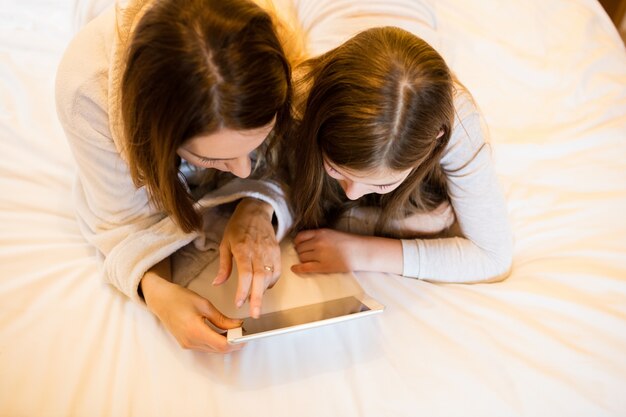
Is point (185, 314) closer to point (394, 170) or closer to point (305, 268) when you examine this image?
point (305, 268)

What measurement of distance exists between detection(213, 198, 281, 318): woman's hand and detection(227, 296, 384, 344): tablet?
0.02 m

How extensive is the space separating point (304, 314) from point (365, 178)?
21 centimetres

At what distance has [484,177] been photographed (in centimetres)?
68

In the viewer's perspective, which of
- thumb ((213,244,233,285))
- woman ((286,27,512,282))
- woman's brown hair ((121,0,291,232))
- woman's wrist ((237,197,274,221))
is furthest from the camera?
woman's wrist ((237,197,274,221))

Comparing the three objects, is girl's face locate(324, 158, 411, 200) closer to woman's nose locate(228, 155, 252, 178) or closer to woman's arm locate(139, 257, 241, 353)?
woman's nose locate(228, 155, 252, 178)

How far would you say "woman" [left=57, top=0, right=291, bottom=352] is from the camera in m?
0.42

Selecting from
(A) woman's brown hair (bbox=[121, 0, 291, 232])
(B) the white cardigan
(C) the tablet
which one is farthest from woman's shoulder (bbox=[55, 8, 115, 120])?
(C) the tablet

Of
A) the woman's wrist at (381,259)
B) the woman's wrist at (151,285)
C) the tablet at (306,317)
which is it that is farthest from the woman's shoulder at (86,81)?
the woman's wrist at (381,259)

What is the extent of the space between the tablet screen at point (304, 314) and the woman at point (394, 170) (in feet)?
0.31

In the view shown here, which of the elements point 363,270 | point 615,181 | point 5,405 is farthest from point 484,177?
point 5,405

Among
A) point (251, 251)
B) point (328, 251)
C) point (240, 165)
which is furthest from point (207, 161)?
→ point (328, 251)

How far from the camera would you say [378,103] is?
0.50 meters

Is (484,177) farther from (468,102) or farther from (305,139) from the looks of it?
(305,139)

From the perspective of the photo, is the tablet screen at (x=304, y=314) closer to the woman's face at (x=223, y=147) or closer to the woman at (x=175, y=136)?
the woman at (x=175, y=136)
